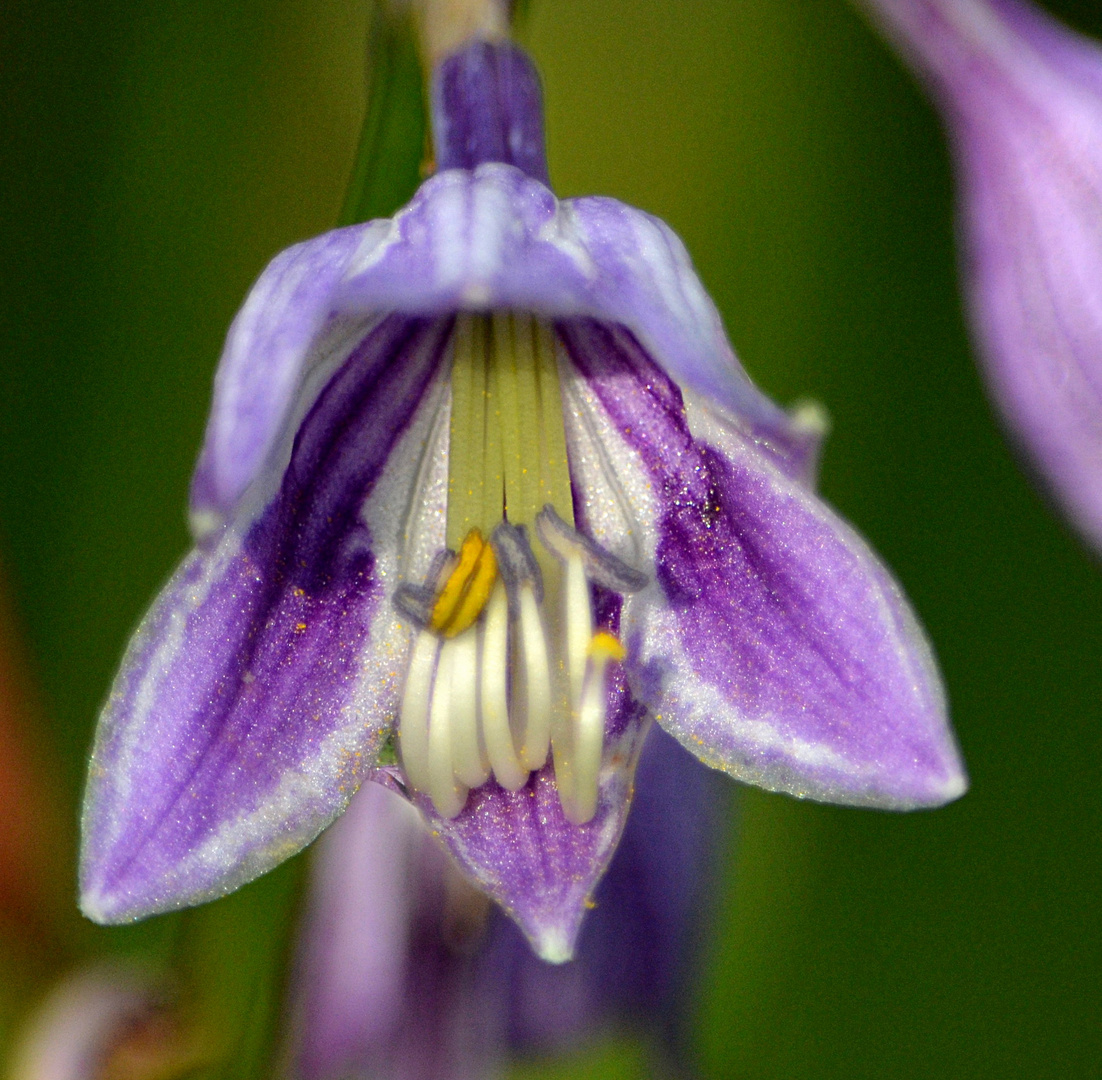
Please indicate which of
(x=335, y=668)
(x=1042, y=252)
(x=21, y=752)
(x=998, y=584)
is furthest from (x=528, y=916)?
(x=998, y=584)

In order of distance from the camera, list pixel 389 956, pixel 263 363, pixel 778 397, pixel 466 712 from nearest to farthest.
Result: pixel 263 363 < pixel 466 712 < pixel 389 956 < pixel 778 397

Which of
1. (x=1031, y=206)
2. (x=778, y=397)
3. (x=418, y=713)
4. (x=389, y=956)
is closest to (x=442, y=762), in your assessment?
(x=418, y=713)

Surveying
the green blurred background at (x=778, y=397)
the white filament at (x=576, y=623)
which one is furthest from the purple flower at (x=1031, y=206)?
the green blurred background at (x=778, y=397)

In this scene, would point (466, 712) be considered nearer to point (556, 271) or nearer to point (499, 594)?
point (499, 594)

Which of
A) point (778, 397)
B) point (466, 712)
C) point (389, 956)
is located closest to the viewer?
point (466, 712)

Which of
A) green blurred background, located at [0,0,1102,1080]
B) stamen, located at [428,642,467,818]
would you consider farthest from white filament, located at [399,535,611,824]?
green blurred background, located at [0,0,1102,1080]

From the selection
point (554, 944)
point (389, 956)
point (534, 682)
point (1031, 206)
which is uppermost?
point (1031, 206)

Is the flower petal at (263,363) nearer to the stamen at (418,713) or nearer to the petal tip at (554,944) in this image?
the stamen at (418,713)
